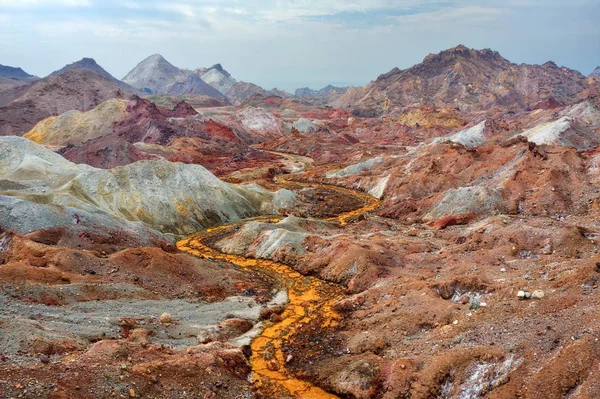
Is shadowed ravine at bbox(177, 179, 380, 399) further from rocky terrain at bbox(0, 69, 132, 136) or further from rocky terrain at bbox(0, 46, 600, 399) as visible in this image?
rocky terrain at bbox(0, 69, 132, 136)

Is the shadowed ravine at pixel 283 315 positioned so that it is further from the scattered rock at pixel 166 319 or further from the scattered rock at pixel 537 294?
the scattered rock at pixel 537 294

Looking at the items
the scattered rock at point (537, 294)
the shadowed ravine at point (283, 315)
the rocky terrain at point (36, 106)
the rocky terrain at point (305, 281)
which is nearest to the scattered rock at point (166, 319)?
the rocky terrain at point (305, 281)

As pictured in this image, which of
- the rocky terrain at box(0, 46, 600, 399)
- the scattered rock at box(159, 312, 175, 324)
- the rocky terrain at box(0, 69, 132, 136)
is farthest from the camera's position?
the rocky terrain at box(0, 69, 132, 136)

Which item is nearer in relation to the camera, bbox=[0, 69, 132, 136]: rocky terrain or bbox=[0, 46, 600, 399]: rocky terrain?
bbox=[0, 46, 600, 399]: rocky terrain

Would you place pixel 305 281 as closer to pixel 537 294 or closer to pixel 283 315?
pixel 283 315

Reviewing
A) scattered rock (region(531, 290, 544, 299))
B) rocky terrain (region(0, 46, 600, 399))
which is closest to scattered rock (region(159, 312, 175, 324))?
rocky terrain (region(0, 46, 600, 399))

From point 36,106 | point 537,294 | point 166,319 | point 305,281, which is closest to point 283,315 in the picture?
point 305,281

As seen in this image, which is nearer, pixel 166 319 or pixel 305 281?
pixel 166 319
